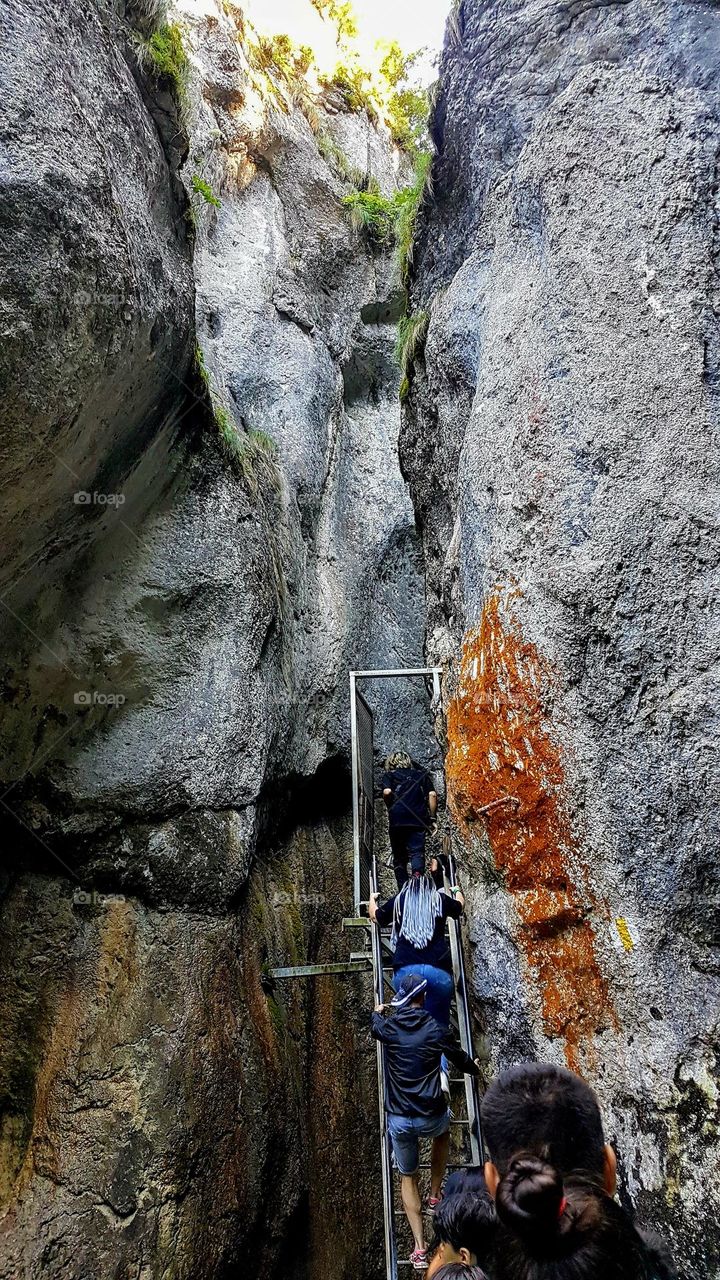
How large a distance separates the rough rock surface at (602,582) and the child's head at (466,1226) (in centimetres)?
99

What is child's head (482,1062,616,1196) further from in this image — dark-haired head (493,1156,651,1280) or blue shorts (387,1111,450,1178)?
blue shorts (387,1111,450,1178)

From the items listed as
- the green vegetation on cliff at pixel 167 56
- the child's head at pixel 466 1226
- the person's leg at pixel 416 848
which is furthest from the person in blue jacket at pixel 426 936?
the green vegetation on cliff at pixel 167 56

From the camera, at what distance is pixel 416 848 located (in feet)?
22.4

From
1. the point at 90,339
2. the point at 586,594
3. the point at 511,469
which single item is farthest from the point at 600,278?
the point at 90,339

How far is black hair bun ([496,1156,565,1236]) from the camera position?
145cm

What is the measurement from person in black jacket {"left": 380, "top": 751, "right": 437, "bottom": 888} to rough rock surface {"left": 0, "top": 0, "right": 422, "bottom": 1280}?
113 centimetres

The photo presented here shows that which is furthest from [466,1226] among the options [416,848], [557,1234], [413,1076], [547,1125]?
[416,848]

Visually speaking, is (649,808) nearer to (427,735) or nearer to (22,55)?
(22,55)

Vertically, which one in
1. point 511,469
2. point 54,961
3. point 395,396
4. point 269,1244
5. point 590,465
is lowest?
point 269,1244

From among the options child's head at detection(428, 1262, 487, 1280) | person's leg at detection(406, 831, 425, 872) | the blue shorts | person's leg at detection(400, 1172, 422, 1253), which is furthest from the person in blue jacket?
child's head at detection(428, 1262, 487, 1280)

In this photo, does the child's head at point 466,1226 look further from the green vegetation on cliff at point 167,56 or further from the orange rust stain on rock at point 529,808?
the green vegetation on cliff at point 167,56

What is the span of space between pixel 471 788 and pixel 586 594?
146cm

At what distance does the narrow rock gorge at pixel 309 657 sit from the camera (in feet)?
11.9

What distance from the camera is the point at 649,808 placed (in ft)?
11.3
